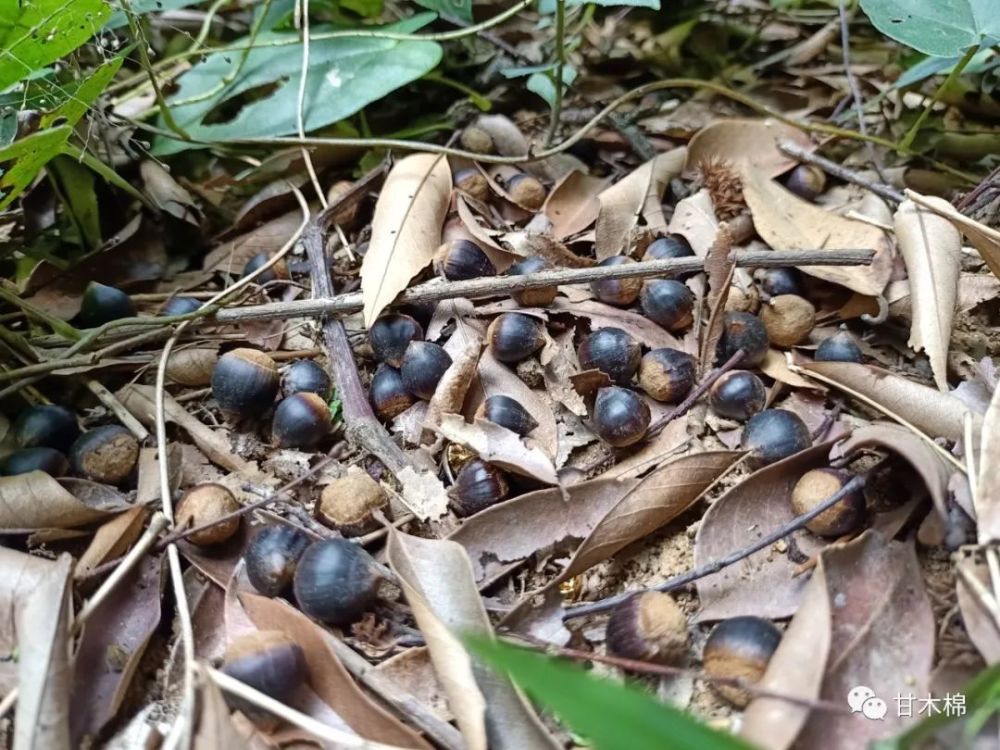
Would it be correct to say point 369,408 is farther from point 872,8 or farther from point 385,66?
point 872,8

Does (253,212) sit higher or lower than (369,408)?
higher

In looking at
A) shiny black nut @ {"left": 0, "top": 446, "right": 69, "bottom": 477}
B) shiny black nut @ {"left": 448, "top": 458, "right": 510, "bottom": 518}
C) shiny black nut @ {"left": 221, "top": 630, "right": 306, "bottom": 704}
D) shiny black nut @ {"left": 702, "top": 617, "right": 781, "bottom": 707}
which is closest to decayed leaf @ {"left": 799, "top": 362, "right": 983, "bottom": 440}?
shiny black nut @ {"left": 702, "top": 617, "right": 781, "bottom": 707}

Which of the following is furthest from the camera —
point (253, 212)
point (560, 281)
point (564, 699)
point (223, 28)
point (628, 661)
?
point (223, 28)

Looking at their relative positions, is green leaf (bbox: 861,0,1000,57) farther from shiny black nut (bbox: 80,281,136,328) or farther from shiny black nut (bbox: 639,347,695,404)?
shiny black nut (bbox: 80,281,136,328)

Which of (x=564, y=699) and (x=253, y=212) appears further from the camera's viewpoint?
(x=253, y=212)

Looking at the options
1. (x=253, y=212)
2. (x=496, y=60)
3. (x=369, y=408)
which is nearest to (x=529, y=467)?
(x=369, y=408)
